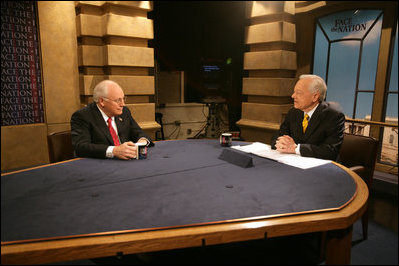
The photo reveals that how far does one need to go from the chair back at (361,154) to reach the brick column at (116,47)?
8.07 feet

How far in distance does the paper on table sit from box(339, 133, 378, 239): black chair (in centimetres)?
42

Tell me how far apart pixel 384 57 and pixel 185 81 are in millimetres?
3408

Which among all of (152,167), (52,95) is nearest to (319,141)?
(152,167)

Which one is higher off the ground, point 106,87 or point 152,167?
point 106,87

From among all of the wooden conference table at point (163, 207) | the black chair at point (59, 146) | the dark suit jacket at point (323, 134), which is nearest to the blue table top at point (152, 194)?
the wooden conference table at point (163, 207)

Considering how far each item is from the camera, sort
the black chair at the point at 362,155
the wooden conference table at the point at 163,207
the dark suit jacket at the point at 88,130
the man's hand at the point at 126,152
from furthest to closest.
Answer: the black chair at the point at 362,155 < the dark suit jacket at the point at 88,130 < the man's hand at the point at 126,152 < the wooden conference table at the point at 163,207

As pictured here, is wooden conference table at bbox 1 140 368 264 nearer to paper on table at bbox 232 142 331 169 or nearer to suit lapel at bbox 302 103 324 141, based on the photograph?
paper on table at bbox 232 142 331 169

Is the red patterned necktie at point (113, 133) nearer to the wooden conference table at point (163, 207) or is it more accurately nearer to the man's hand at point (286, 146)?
the wooden conference table at point (163, 207)

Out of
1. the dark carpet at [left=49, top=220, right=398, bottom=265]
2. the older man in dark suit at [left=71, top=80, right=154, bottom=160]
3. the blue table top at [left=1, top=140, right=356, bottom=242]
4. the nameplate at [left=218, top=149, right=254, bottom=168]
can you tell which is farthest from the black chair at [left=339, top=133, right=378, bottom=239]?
the older man in dark suit at [left=71, top=80, right=154, bottom=160]

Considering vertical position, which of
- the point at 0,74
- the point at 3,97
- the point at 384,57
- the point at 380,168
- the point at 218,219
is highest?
the point at 384,57

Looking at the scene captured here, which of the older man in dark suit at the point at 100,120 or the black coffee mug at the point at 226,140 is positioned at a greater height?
the older man in dark suit at the point at 100,120

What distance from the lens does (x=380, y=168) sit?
3.63 meters

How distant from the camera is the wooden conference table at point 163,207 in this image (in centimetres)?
87

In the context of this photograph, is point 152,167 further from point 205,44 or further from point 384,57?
point 205,44
